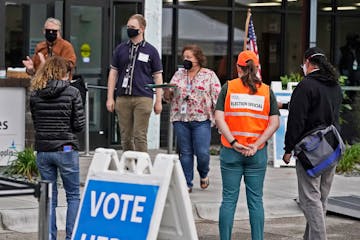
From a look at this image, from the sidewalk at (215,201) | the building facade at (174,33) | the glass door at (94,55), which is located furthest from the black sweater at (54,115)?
the glass door at (94,55)

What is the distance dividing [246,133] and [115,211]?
2.11 m

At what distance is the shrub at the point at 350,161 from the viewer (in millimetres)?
13977

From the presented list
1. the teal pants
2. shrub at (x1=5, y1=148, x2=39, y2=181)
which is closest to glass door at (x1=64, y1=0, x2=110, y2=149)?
shrub at (x1=5, y1=148, x2=39, y2=181)

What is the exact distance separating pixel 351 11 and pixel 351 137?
12.8 ft

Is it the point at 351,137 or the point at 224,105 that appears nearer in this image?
the point at 224,105

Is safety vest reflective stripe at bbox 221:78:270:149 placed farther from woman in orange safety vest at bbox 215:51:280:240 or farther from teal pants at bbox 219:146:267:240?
teal pants at bbox 219:146:267:240

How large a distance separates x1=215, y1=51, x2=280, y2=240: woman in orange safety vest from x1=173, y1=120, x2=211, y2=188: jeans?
265 centimetres

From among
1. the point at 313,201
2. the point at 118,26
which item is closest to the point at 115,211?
the point at 313,201

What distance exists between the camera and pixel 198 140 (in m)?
10.7

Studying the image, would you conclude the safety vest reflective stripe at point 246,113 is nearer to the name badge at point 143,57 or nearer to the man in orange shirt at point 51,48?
the name badge at point 143,57

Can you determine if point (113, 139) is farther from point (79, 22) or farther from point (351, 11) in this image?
point (351, 11)

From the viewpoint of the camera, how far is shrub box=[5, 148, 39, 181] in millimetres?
11688

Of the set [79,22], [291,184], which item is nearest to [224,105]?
[291,184]

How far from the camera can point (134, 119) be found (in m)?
10.6
